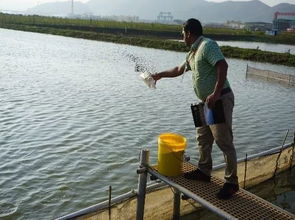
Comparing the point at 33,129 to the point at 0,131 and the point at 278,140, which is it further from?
the point at 278,140

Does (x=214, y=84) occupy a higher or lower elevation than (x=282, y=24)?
lower

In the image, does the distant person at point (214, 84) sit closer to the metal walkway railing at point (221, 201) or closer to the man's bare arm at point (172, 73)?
the metal walkway railing at point (221, 201)

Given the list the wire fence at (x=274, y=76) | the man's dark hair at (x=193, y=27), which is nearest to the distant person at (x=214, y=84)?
the man's dark hair at (x=193, y=27)

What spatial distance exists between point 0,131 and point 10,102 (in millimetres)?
3611

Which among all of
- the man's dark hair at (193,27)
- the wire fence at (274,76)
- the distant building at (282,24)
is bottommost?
the wire fence at (274,76)

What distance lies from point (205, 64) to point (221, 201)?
1779 millimetres

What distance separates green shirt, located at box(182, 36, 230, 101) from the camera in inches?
186

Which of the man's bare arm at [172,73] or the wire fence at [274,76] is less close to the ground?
the man's bare arm at [172,73]

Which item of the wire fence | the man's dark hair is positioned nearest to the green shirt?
the man's dark hair

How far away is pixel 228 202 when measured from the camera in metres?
4.88

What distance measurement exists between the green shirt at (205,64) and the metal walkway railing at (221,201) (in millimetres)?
1229

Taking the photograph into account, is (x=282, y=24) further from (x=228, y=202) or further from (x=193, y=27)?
(x=228, y=202)

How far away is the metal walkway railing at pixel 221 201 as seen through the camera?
4.62 meters

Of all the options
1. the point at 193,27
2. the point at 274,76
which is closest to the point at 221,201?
the point at 193,27
